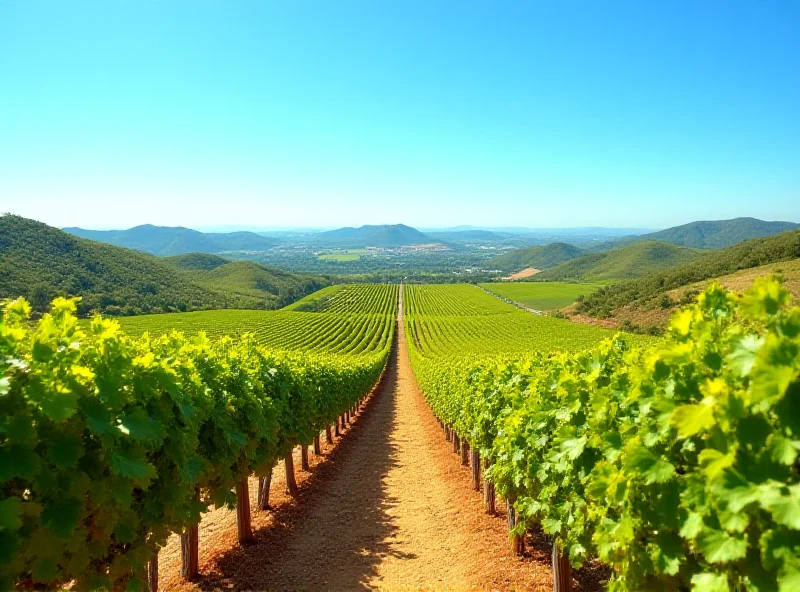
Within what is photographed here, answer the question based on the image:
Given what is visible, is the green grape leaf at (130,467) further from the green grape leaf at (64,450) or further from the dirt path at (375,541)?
the dirt path at (375,541)

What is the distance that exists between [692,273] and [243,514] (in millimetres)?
120321

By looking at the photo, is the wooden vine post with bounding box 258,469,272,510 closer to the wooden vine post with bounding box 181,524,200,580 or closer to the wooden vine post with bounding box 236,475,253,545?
the wooden vine post with bounding box 236,475,253,545

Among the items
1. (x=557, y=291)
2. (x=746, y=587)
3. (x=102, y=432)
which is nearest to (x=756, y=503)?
(x=746, y=587)

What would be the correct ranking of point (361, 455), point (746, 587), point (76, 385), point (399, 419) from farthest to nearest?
1. point (399, 419)
2. point (361, 455)
3. point (76, 385)
4. point (746, 587)

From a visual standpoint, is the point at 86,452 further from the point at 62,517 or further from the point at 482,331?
the point at 482,331

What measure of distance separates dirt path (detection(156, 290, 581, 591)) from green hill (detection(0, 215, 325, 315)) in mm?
96188

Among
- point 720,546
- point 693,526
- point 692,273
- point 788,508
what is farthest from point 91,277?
point 692,273

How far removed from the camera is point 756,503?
227 cm

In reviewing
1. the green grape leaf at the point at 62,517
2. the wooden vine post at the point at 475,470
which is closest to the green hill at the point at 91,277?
the wooden vine post at the point at 475,470

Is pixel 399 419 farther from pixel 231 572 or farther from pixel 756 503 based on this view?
→ pixel 756 503

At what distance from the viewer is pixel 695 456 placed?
3.14m

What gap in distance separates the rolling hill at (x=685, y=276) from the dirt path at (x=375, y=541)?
90368 mm

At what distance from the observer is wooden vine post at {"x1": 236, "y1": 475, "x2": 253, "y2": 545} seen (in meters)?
9.16

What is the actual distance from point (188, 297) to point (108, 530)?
430 ft
